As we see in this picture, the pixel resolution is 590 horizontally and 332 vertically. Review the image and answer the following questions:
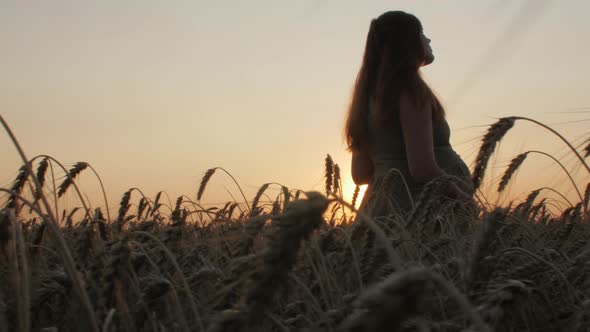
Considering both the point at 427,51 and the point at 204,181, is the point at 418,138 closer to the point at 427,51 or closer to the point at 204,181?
the point at 427,51

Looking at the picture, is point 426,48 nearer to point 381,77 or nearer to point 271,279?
point 381,77

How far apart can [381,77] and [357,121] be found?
1.59ft

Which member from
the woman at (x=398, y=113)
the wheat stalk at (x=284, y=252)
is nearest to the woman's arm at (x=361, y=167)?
the woman at (x=398, y=113)

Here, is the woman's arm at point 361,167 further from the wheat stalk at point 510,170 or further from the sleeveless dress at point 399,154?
the wheat stalk at point 510,170

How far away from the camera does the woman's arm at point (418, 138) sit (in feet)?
13.0

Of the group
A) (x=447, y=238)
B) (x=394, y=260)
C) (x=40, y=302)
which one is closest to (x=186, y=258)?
(x=40, y=302)

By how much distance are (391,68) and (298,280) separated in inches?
130

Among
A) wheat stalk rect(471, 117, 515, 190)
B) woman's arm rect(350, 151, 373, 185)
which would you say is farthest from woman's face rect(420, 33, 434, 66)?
wheat stalk rect(471, 117, 515, 190)

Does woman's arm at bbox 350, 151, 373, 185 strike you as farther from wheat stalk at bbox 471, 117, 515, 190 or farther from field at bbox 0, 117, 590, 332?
wheat stalk at bbox 471, 117, 515, 190

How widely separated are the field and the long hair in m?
1.78

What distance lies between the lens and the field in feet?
2.30

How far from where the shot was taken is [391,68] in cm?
416

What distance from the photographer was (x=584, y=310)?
1.11 m

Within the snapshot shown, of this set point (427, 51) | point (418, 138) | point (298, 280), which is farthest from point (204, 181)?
point (298, 280)
